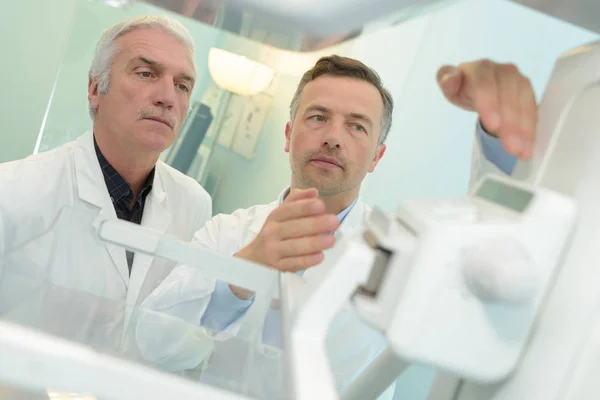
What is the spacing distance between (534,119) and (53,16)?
2.16m

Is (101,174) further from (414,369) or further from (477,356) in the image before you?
(477,356)

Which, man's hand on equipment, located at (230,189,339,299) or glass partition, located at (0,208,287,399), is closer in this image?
glass partition, located at (0,208,287,399)

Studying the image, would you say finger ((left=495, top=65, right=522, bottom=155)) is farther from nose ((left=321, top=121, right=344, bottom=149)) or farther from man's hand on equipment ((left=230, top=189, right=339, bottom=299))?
nose ((left=321, top=121, right=344, bottom=149))

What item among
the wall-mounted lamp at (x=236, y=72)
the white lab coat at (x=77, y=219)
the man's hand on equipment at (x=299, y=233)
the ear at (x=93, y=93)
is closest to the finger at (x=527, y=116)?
the man's hand on equipment at (x=299, y=233)

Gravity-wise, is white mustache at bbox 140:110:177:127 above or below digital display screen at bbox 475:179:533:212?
below

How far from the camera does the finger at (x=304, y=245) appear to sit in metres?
0.65

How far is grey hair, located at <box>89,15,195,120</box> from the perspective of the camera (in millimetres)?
1682

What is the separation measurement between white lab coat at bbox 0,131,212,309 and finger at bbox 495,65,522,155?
0.35m

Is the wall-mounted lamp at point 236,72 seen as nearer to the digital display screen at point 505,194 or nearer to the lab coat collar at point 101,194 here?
the lab coat collar at point 101,194

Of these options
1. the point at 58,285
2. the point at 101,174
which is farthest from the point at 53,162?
the point at 58,285

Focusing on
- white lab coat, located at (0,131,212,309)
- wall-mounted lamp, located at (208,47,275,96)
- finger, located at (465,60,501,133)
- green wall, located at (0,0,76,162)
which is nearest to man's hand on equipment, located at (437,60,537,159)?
finger, located at (465,60,501,133)

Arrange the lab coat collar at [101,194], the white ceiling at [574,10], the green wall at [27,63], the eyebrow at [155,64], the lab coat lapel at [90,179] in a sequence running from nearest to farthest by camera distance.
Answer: the white ceiling at [574,10]
the lab coat collar at [101,194]
the lab coat lapel at [90,179]
the eyebrow at [155,64]
the green wall at [27,63]

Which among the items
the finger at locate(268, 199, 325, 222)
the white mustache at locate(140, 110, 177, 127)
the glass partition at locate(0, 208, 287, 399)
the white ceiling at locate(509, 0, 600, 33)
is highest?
the white ceiling at locate(509, 0, 600, 33)

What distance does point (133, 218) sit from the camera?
1.57m
